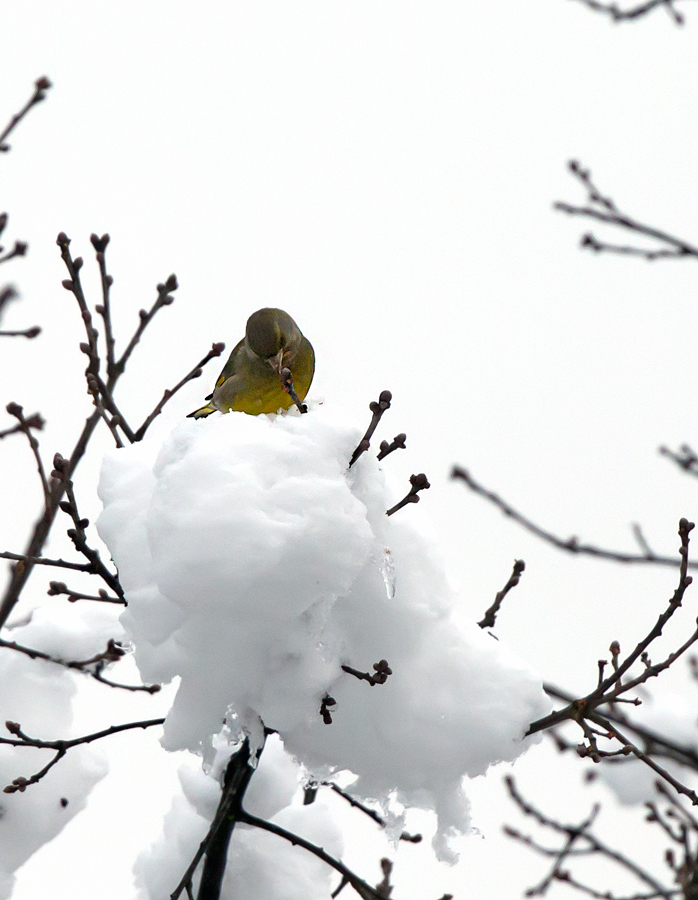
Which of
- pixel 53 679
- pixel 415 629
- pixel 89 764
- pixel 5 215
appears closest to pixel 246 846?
pixel 89 764

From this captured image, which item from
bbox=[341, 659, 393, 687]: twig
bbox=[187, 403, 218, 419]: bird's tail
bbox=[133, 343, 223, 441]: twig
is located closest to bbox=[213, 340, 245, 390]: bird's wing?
bbox=[187, 403, 218, 419]: bird's tail

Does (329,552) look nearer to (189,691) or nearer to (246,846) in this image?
(189,691)

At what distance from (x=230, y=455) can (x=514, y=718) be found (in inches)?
34.7

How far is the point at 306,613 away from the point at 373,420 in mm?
432

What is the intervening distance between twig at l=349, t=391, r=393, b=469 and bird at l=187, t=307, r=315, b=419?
44.5 inches

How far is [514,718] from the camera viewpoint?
6.95 ft

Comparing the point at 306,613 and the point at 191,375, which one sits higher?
the point at 191,375

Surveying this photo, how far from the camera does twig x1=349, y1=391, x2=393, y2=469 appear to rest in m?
1.99

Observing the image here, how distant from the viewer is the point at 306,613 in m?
1.96

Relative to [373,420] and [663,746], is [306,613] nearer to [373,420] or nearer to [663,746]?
[373,420]

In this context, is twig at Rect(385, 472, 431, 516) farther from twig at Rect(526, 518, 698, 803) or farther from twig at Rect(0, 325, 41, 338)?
twig at Rect(0, 325, 41, 338)

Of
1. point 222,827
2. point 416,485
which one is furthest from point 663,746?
point 416,485

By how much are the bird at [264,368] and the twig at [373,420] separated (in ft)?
3.71

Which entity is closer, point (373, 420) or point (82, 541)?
point (373, 420)
